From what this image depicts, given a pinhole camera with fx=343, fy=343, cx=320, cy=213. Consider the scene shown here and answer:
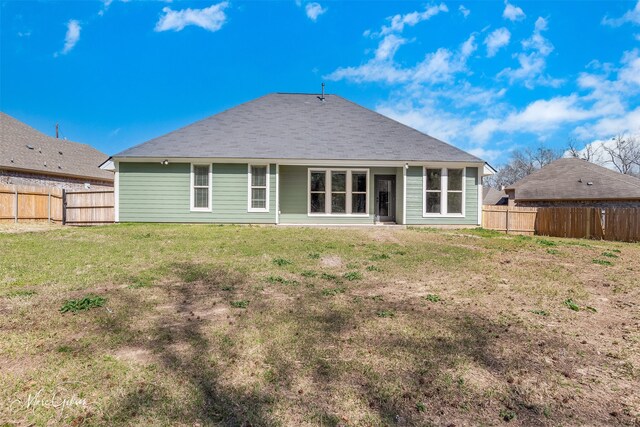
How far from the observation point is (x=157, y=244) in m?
9.38

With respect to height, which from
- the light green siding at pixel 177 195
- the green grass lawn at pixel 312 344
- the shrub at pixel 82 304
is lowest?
the green grass lawn at pixel 312 344

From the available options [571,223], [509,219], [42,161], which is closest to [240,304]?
[509,219]

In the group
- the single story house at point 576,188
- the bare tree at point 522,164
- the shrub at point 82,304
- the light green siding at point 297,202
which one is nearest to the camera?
the shrub at point 82,304

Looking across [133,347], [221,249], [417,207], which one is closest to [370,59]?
[417,207]

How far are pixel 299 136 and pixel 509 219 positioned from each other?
37.5ft

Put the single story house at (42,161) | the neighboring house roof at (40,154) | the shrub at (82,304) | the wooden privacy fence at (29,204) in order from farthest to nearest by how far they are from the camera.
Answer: the neighboring house roof at (40,154)
the single story house at (42,161)
the wooden privacy fence at (29,204)
the shrub at (82,304)

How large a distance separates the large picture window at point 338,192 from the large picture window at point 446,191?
109 inches

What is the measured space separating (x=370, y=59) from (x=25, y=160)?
21.4m

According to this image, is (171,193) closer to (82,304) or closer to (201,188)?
(201,188)

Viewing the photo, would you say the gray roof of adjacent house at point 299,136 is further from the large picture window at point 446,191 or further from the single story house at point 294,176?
the large picture window at point 446,191

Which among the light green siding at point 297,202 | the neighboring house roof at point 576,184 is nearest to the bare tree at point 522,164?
the neighboring house roof at point 576,184

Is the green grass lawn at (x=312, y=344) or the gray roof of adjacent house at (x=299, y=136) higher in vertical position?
the gray roof of adjacent house at (x=299, y=136)

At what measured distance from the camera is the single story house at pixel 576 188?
2170 centimetres

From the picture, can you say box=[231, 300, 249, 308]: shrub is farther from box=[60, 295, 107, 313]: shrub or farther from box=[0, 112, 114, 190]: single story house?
box=[0, 112, 114, 190]: single story house
